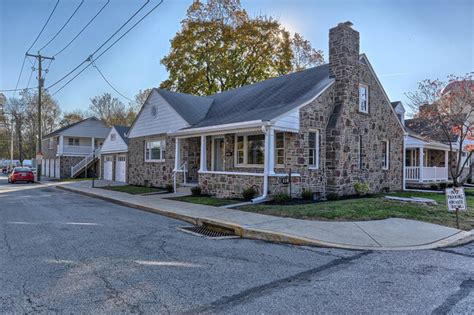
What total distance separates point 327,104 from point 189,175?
779 centimetres

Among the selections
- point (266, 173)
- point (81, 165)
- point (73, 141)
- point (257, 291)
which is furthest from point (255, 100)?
point (73, 141)

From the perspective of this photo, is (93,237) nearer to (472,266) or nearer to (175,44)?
(472,266)

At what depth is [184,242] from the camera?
269 inches

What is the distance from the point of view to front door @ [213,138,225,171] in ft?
54.0

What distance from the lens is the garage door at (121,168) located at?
81.3 ft

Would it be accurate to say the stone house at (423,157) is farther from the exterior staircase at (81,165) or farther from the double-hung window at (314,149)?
the exterior staircase at (81,165)

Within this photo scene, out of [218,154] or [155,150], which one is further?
[155,150]

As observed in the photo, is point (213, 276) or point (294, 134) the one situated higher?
point (294, 134)

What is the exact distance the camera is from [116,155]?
85.7 feet

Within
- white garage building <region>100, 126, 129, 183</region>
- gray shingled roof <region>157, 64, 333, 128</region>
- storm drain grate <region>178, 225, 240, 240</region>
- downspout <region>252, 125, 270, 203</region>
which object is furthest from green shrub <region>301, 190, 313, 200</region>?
white garage building <region>100, 126, 129, 183</region>

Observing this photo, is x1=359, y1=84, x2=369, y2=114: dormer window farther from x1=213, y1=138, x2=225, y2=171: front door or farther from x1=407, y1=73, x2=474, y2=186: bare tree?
x1=213, y1=138, x2=225, y2=171: front door

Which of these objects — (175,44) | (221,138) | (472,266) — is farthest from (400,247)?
(175,44)

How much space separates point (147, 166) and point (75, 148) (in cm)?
1839

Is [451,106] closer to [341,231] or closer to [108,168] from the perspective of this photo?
[341,231]
